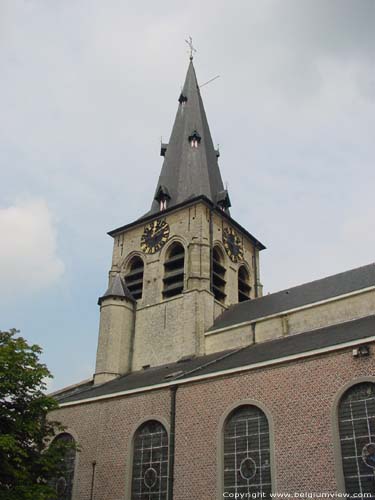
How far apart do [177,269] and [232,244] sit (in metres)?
3.30

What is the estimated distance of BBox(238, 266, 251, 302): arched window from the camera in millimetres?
24844

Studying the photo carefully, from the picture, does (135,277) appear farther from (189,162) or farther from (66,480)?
(66,480)

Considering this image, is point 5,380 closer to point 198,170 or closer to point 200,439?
point 200,439

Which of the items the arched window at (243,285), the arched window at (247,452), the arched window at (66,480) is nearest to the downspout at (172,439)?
the arched window at (247,452)

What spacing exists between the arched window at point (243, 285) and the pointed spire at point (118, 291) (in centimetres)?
529

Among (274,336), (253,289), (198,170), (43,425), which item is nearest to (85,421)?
(43,425)

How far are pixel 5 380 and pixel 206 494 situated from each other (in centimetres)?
568

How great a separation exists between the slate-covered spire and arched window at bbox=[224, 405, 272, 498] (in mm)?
13563

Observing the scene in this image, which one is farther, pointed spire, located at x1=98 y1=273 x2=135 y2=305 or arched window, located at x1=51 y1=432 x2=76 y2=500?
pointed spire, located at x1=98 y1=273 x2=135 y2=305

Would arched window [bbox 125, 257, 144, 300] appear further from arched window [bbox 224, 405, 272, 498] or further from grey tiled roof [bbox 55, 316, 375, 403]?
arched window [bbox 224, 405, 272, 498]

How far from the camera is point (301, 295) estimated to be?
1998 centimetres

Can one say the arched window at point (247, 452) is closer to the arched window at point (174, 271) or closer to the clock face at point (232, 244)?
the arched window at point (174, 271)

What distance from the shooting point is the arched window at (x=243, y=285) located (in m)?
24.8

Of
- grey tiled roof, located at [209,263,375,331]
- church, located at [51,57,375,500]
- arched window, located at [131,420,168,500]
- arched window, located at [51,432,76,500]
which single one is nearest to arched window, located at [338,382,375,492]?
church, located at [51,57,375,500]
